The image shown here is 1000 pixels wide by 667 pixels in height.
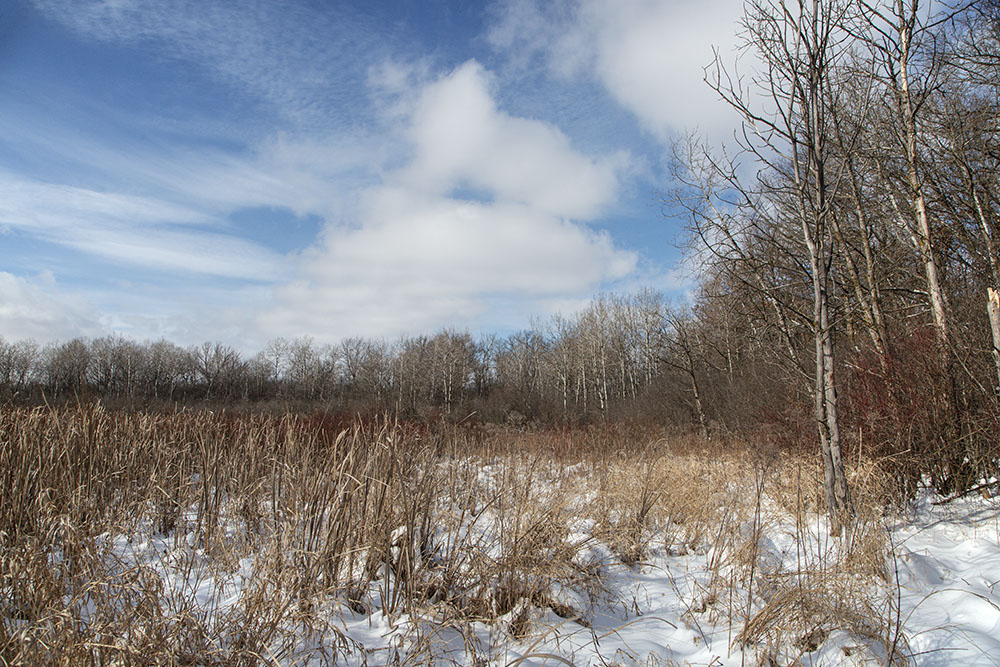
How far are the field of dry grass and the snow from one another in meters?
0.02

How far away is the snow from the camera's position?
238cm

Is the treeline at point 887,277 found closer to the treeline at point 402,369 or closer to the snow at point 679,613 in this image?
the snow at point 679,613

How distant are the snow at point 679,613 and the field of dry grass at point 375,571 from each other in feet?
0.06

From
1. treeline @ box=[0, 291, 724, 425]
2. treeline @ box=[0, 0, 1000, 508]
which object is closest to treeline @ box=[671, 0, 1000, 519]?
treeline @ box=[0, 0, 1000, 508]

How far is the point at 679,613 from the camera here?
310 centimetres

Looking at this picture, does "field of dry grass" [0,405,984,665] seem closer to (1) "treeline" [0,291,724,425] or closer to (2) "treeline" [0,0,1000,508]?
(2) "treeline" [0,0,1000,508]

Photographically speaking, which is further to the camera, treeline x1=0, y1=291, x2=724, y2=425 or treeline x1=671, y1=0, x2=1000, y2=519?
treeline x1=0, y1=291, x2=724, y2=425

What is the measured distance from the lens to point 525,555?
9.54ft

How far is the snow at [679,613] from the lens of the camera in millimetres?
2377

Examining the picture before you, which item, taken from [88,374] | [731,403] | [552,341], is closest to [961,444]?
[731,403]

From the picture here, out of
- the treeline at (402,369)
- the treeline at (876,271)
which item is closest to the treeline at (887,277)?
the treeline at (876,271)

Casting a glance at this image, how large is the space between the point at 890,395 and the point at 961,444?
2.36ft

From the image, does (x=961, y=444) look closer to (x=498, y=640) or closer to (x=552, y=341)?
(x=498, y=640)

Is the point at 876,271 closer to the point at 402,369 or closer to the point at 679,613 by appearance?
the point at 679,613
